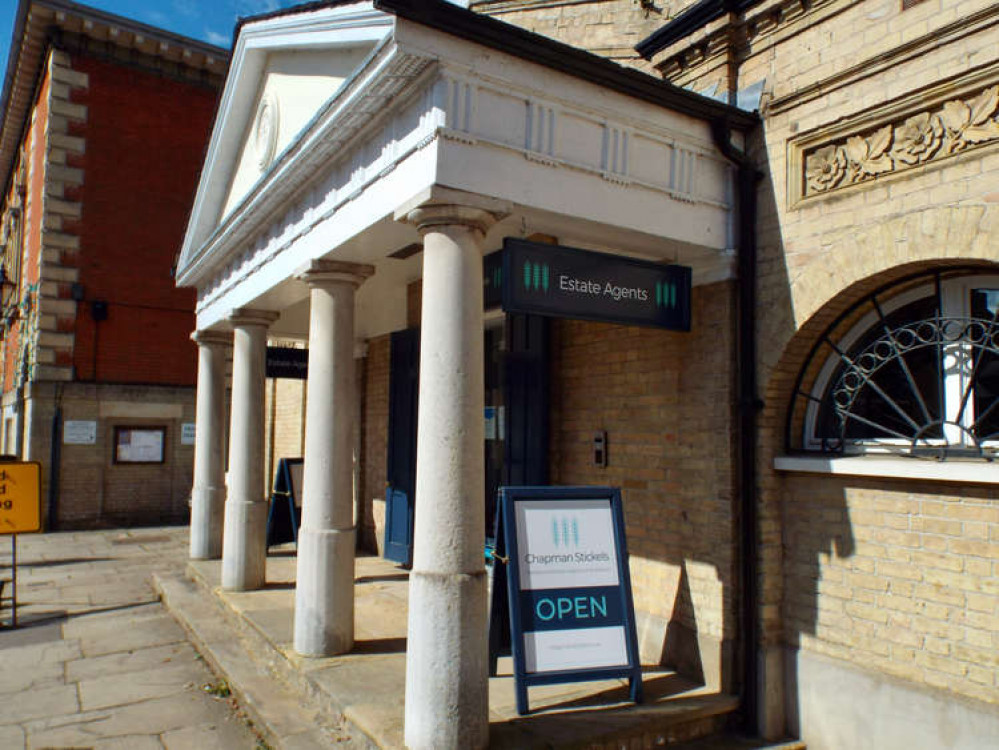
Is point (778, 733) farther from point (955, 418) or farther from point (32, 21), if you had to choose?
point (32, 21)

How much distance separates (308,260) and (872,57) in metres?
4.12

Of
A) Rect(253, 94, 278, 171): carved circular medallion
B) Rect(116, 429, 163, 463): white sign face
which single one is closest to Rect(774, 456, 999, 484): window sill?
Rect(253, 94, 278, 171): carved circular medallion

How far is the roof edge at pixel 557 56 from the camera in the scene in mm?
4121

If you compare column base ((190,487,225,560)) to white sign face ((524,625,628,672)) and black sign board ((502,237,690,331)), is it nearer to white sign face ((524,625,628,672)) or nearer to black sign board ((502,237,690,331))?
white sign face ((524,625,628,672))

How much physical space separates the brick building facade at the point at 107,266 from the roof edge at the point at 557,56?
14176mm

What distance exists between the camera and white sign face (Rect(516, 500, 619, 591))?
16.2 feet

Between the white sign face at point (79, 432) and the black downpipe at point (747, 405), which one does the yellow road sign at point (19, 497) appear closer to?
the black downpipe at point (747, 405)

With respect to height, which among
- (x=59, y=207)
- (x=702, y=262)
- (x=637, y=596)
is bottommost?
(x=637, y=596)

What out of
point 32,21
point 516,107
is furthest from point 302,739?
point 32,21

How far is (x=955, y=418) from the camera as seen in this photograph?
14.5 ft

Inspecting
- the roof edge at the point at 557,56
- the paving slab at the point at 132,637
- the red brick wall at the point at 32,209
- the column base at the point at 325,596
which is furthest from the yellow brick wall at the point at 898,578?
the red brick wall at the point at 32,209

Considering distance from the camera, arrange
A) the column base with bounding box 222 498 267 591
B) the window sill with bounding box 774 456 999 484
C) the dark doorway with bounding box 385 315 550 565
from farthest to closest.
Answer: the column base with bounding box 222 498 267 591 < the dark doorway with bounding box 385 315 550 565 < the window sill with bounding box 774 456 999 484

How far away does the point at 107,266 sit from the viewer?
53.9 feet

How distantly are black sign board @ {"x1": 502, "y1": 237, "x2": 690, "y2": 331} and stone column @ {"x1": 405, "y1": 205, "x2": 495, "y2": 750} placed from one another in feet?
0.79
